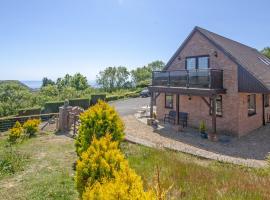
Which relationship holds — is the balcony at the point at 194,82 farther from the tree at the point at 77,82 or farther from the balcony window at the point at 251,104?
the tree at the point at 77,82

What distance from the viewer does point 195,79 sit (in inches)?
656

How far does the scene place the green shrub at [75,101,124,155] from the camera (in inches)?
361

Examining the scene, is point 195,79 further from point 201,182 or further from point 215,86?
point 201,182

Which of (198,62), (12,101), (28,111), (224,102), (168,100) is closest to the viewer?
(224,102)

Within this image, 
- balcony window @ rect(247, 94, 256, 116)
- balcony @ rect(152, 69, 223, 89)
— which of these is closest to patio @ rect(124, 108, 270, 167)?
balcony window @ rect(247, 94, 256, 116)

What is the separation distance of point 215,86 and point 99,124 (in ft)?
33.2

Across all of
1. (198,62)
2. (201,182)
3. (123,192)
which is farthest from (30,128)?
(198,62)

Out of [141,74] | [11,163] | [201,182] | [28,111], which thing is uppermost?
[141,74]

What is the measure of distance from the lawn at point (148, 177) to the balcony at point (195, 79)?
24.7 ft

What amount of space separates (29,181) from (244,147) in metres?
11.9

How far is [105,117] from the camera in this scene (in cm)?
956

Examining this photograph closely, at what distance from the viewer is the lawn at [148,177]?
539cm

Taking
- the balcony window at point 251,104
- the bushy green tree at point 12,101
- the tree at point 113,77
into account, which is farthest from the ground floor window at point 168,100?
the tree at point 113,77

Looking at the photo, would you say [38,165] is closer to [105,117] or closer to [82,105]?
[105,117]
